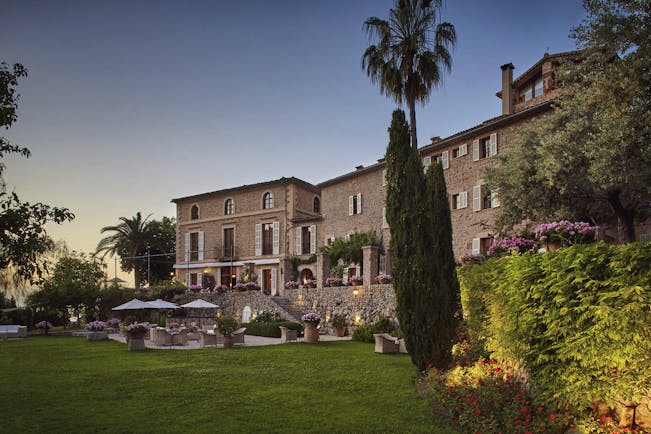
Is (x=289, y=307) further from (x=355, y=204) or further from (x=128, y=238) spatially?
(x=128, y=238)

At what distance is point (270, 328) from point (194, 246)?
20.4 metres

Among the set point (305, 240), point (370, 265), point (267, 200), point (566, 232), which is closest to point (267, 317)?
point (370, 265)

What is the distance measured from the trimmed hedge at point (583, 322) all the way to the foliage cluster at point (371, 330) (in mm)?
11460

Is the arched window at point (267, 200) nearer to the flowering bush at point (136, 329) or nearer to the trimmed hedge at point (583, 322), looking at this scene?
the flowering bush at point (136, 329)

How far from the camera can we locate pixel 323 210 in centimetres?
3325

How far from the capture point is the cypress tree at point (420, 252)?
9.18 metres

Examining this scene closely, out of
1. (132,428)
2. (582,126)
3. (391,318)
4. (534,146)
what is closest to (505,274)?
(132,428)

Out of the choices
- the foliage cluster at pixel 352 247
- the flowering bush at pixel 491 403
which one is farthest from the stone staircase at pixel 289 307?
the flowering bush at pixel 491 403

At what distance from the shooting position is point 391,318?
1948 cm

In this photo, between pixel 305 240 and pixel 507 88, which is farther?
pixel 305 240

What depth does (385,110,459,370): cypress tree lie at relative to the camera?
30.1 ft

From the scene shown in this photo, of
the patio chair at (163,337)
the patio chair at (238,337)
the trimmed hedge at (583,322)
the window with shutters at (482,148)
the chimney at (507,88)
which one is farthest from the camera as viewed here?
the chimney at (507,88)

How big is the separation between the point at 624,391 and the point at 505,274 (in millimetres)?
2555

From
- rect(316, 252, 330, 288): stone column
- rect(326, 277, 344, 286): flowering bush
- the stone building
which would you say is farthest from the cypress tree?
rect(316, 252, 330, 288): stone column
